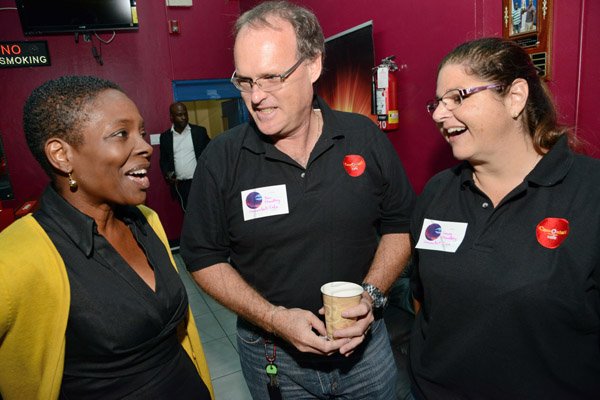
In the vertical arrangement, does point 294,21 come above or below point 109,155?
above

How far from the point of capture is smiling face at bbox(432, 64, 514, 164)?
1167 millimetres

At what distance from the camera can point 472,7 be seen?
240cm

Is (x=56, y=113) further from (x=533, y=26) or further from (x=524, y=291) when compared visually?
(x=533, y=26)

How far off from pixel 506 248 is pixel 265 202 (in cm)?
76

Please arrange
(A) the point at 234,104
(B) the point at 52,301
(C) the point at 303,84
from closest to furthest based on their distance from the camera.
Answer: (B) the point at 52,301 < (C) the point at 303,84 < (A) the point at 234,104

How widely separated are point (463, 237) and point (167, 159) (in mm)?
5230

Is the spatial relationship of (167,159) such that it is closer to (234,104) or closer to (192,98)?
(192,98)

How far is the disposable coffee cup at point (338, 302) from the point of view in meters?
1.10

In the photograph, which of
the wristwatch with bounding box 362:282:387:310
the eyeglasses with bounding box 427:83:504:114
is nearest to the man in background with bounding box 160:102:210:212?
the wristwatch with bounding box 362:282:387:310

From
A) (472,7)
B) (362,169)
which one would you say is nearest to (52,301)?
(362,169)

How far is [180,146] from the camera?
18.7 feet

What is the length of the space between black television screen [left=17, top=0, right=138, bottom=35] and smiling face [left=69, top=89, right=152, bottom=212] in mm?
5143

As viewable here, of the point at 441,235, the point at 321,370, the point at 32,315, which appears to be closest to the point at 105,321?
the point at 32,315

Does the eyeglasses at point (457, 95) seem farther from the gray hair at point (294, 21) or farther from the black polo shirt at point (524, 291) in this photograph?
the gray hair at point (294, 21)
